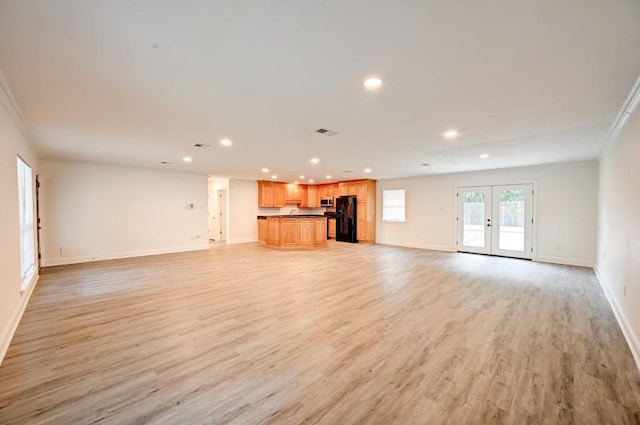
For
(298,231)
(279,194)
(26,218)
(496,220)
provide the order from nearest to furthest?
1. (26,218)
2. (496,220)
3. (298,231)
4. (279,194)

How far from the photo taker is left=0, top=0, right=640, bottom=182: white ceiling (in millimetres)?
1599

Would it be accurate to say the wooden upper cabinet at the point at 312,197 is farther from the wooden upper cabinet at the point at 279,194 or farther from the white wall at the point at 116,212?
the white wall at the point at 116,212

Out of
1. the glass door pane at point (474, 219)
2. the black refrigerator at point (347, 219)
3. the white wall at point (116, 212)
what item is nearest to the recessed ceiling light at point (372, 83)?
the glass door pane at point (474, 219)

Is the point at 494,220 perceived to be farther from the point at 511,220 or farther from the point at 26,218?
the point at 26,218

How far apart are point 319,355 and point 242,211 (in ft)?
27.9

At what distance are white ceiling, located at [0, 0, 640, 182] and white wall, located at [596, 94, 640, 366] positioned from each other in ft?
1.29

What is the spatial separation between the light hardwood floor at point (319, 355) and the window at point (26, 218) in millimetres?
435

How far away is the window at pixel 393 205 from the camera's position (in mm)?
9898

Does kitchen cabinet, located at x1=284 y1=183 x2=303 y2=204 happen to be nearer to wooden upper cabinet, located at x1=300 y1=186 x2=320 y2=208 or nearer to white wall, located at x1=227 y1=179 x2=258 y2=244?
wooden upper cabinet, located at x1=300 y1=186 x2=320 y2=208

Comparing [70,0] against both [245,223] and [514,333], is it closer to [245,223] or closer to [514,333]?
[514,333]

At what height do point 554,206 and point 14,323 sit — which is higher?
point 554,206

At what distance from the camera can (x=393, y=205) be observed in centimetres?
1012

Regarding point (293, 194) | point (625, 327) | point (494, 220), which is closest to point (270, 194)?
point (293, 194)

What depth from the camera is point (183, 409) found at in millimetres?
1869
